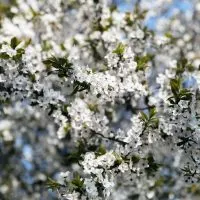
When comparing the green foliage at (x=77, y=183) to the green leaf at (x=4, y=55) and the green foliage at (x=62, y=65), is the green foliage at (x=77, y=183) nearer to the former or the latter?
the green foliage at (x=62, y=65)

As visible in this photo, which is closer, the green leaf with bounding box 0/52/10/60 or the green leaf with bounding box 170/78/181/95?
the green leaf with bounding box 170/78/181/95

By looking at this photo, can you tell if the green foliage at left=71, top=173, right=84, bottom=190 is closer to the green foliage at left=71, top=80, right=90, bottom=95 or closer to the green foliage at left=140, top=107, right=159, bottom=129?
the green foliage at left=140, top=107, right=159, bottom=129

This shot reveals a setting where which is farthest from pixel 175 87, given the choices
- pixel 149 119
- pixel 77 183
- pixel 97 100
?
pixel 97 100

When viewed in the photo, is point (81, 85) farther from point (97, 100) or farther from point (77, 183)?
point (97, 100)

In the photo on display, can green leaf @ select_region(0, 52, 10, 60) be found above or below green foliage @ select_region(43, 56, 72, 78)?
above

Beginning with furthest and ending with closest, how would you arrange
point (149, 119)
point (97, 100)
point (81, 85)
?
point (97, 100) < point (81, 85) < point (149, 119)

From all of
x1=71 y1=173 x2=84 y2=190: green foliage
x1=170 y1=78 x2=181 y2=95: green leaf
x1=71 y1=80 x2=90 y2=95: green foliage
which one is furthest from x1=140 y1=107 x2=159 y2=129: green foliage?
x1=71 y1=173 x2=84 y2=190: green foliage

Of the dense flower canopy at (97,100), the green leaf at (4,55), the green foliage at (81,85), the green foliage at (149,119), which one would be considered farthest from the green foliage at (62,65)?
the green foliage at (149,119)

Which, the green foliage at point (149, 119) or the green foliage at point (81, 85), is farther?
the green foliage at point (81, 85)
